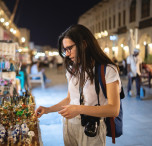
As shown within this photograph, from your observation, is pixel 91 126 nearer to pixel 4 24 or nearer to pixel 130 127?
pixel 130 127

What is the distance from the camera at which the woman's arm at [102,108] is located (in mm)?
1373

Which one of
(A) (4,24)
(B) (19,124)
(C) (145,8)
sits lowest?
(B) (19,124)

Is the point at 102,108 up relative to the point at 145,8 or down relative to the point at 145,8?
down

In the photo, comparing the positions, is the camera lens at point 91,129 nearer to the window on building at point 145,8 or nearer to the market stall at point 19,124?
the market stall at point 19,124

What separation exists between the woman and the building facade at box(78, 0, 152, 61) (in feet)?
49.6

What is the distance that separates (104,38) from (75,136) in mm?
31578

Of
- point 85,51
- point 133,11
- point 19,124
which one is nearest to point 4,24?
point 133,11

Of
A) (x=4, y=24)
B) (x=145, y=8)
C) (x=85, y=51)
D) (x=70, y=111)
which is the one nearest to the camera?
(x=70, y=111)

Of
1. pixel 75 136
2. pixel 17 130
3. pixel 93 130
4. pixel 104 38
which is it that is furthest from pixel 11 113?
pixel 104 38

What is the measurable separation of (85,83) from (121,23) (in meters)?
26.2

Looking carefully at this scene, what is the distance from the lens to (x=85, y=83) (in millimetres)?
1580

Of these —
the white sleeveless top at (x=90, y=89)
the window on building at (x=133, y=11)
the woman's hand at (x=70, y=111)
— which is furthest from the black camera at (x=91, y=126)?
the window on building at (x=133, y=11)

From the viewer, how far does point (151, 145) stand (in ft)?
12.6

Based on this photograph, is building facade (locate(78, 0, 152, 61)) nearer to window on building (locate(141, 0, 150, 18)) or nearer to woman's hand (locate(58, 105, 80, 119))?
window on building (locate(141, 0, 150, 18))
